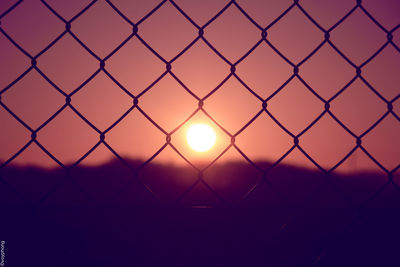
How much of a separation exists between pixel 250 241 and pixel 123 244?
1.44 ft

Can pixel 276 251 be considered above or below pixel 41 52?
below

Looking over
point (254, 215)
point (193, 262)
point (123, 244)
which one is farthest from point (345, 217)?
point (123, 244)

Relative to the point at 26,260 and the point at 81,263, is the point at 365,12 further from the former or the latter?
the point at 26,260

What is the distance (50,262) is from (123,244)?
257 mm

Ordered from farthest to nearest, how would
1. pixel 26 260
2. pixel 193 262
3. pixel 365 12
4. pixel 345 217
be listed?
1. pixel 345 217
2. pixel 365 12
3. pixel 193 262
4. pixel 26 260

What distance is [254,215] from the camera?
1.87 meters

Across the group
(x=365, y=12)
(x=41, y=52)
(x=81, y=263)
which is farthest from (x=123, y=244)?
(x=365, y=12)

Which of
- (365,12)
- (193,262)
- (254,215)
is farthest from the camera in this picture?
(254,215)

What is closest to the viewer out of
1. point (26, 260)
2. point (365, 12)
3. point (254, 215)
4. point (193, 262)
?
point (26, 260)

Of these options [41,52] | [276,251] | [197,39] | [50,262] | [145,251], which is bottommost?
[276,251]

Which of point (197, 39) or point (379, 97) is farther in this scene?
point (379, 97)

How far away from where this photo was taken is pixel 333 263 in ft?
5.06

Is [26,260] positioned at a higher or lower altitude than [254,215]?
higher

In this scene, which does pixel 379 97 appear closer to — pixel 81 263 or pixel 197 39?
pixel 197 39
